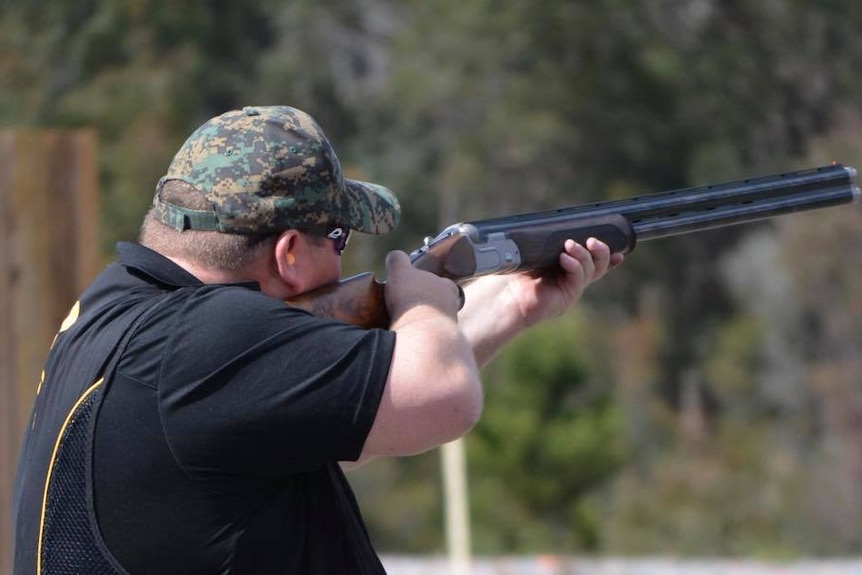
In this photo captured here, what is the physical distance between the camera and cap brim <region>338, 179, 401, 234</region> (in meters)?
2.52

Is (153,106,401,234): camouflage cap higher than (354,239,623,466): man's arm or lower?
higher

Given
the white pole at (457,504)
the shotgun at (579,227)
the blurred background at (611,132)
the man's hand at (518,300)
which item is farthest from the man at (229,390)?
the blurred background at (611,132)

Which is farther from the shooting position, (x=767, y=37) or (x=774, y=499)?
(x=767, y=37)

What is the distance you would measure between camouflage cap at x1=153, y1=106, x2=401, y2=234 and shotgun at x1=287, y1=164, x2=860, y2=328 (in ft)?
0.63

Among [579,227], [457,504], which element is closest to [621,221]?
[579,227]

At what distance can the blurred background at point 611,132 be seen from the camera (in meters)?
17.0

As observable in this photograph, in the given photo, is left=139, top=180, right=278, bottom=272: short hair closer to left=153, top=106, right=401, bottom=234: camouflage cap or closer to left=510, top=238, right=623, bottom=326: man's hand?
left=153, top=106, right=401, bottom=234: camouflage cap

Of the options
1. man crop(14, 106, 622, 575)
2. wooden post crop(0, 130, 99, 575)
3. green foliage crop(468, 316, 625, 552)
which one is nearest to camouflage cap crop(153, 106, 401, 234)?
man crop(14, 106, 622, 575)

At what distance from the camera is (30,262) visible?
404 centimetres

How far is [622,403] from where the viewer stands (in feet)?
57.4

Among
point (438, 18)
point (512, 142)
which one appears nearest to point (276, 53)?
point (438, 18)

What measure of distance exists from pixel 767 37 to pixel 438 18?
17.2 feet

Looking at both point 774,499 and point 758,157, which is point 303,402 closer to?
point 774,499

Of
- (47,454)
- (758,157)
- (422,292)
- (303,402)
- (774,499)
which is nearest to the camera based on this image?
(303,402)
